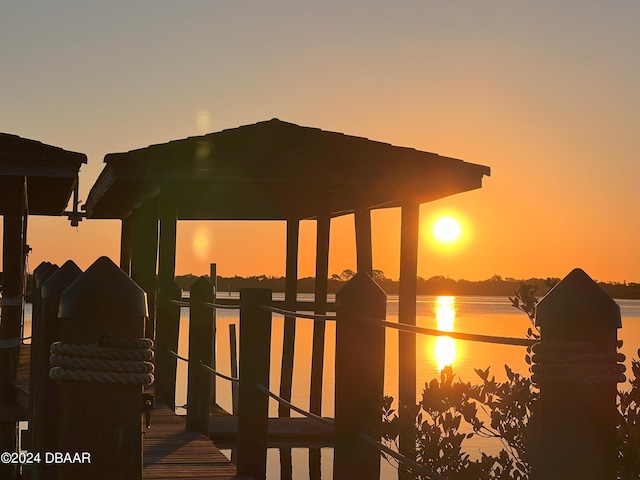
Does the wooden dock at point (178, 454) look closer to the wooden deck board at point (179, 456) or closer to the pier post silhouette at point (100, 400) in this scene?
the wooden deck board at point (179, 456)

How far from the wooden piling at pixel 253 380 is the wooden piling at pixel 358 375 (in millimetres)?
2001

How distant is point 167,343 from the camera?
1035 cm

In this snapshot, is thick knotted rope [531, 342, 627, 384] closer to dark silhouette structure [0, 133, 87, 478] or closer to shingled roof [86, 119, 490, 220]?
shingled roof [86, 119, 490, 220]

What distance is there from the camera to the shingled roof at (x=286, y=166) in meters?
11.5

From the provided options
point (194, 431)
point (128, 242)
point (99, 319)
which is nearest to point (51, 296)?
point (99, 319)

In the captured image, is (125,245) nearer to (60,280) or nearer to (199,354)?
(199,354)

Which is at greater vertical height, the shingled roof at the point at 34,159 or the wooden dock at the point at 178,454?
the shingled roof at the point at 34,159

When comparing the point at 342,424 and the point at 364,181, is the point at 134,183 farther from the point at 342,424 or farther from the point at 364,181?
the point at 342,424

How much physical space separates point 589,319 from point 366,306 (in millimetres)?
1738

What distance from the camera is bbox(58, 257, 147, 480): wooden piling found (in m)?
3.28

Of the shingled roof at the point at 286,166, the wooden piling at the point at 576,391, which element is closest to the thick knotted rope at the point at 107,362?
the wooden piling at the point at 576,391

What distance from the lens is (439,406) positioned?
6.52 metres

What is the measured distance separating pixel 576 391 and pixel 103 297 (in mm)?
1675

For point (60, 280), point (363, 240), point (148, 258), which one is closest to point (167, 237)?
point (148, 258)
